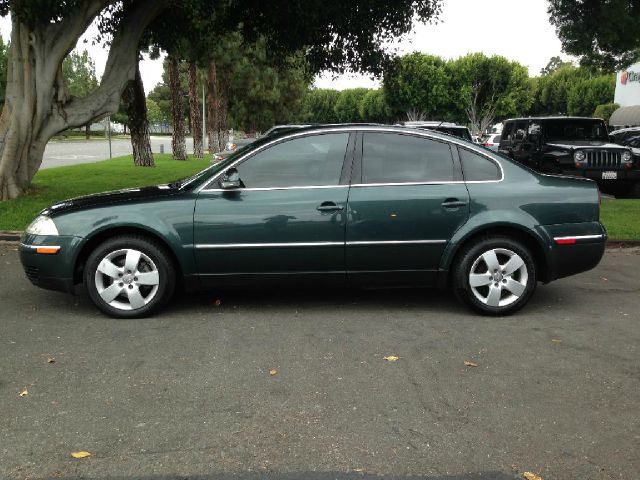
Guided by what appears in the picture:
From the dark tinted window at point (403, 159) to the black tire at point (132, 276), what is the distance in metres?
1.83

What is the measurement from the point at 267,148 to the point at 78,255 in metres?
1.81

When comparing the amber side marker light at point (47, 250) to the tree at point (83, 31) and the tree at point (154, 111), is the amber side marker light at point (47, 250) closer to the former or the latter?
the tree at point (83, 31)

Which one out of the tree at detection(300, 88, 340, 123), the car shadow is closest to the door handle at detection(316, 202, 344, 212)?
the car shadow

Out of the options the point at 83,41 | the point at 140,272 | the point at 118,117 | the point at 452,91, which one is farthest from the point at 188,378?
the point at 118,117

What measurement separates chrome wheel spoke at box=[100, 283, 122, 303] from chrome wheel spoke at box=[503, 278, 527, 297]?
323cm

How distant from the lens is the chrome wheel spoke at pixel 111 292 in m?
5.47

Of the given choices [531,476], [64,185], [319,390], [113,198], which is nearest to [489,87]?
[64,185]

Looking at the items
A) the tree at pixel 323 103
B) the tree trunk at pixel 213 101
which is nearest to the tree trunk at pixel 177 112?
the tree trunk at pixel 213 101

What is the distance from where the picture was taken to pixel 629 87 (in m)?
51.4

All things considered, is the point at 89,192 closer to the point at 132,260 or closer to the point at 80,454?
the point at 132,260

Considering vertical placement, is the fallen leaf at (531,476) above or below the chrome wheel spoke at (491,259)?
below

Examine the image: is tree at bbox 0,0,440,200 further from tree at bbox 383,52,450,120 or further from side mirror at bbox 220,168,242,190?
tree at bbox 383,52,450,120

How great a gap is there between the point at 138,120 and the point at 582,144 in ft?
46.9

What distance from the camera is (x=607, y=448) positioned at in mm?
3309
